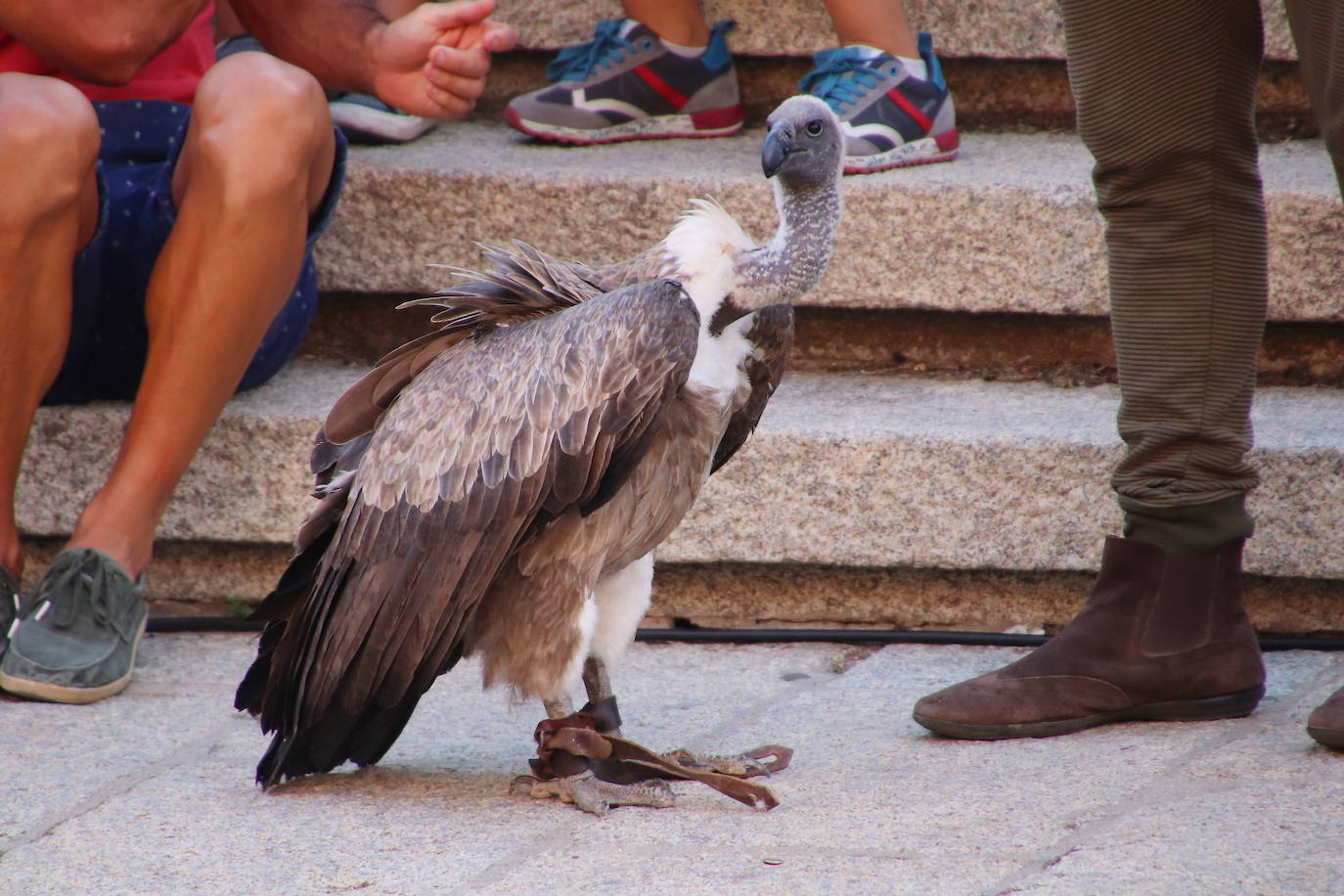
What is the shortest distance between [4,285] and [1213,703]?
2364 millimetres

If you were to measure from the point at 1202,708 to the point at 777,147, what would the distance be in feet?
4.15

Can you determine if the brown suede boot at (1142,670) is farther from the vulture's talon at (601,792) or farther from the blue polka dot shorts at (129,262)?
the blue polka dot shorts at (129,262)

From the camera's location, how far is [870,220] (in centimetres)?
368

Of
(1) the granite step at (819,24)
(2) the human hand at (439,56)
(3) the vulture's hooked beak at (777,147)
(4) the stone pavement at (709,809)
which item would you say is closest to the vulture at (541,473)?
(3) the vulture's hooked beak at (777,147)

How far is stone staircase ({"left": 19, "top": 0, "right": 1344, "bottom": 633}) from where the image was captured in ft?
11.0

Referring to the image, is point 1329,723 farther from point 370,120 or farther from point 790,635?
point 370,120

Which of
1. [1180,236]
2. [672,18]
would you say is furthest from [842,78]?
[1180,236]

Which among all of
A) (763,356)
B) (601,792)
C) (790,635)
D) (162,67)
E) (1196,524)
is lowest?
(790,635)

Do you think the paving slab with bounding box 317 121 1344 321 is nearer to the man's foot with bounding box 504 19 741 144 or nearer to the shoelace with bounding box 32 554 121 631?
the man's foot with bounding box 504 19 741 144

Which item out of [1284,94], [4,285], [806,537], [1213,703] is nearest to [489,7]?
[4,285]

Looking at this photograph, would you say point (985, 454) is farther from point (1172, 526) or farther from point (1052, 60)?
point (1052, 60)

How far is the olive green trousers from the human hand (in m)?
1.06

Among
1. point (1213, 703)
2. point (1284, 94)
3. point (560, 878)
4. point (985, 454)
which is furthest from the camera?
point (1284, 94)

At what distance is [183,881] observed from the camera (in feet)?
7.27
